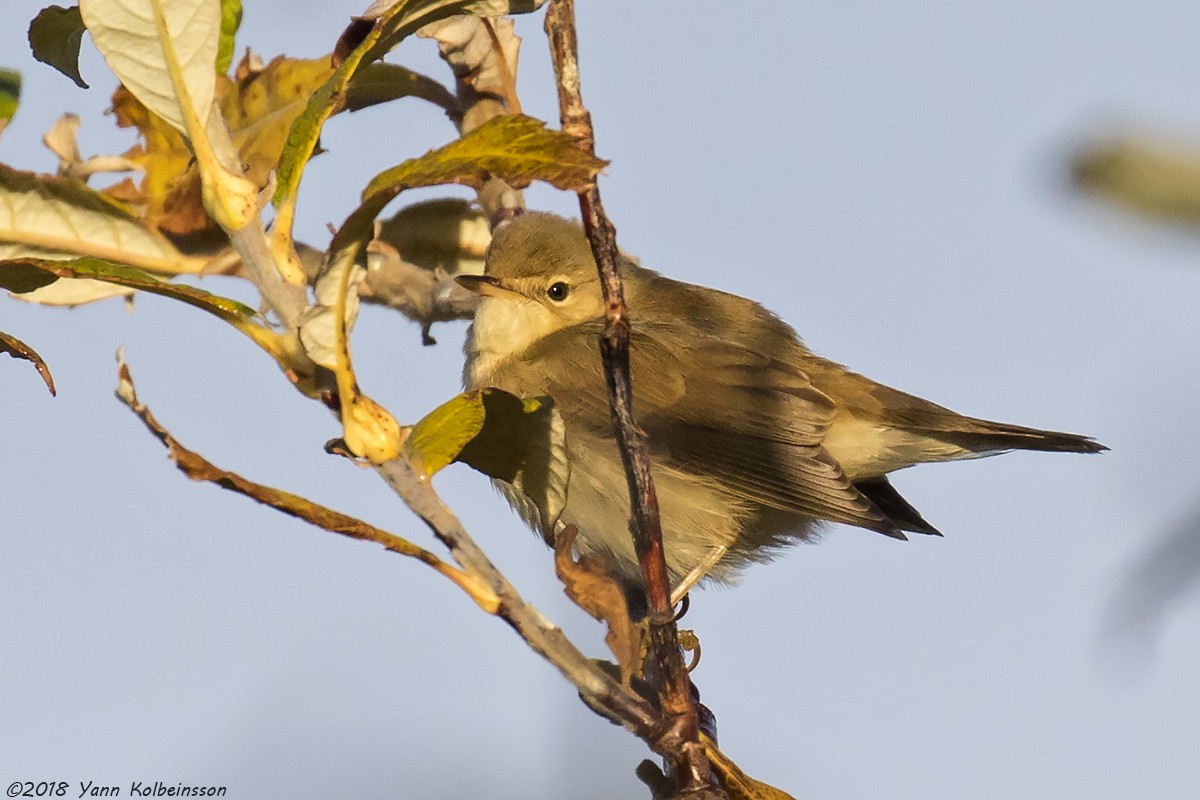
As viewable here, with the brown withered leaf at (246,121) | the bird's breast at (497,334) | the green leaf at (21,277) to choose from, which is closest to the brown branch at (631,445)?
the green leaf at (21,277)

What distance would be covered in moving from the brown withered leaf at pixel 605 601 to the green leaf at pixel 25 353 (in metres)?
0.79

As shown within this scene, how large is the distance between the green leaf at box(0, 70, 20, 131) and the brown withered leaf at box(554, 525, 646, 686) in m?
1.14

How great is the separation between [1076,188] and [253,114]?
2.17 m

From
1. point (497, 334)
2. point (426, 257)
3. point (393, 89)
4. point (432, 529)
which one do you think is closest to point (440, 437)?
point (432, 529)

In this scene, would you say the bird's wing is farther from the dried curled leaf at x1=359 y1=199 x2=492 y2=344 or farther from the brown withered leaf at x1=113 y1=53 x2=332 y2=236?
the brown withered leaf at x1=113 y1=53 x2=332 y2=236

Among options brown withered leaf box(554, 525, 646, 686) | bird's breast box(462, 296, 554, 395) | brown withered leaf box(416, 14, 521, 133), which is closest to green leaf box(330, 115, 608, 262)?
brown withered leaf box(554, 525, 646, 686)

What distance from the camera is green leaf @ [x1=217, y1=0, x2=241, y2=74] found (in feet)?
6.26

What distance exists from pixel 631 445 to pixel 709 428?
2281mm

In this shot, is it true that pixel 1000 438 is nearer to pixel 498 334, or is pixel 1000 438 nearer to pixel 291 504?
pixel 498 334

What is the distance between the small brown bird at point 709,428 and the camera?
151 inches

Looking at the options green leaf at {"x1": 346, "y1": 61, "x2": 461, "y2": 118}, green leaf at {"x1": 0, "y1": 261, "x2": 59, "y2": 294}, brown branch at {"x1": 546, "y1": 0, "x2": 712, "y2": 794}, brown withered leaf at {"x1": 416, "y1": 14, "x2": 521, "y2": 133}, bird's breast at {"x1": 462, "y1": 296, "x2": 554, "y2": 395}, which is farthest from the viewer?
bird's breast at {"x1": 462, "y1": 296, "x2": 554, "y2": 395}

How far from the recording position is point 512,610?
1721 millimetres

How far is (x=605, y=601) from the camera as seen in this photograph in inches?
80.6

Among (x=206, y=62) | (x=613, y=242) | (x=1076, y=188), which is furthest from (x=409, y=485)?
(x=1076, y=188)
